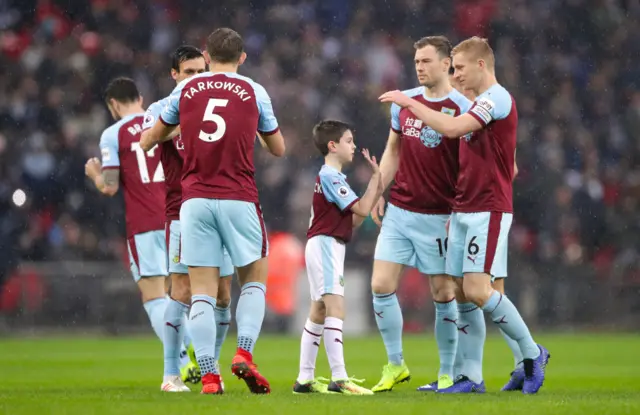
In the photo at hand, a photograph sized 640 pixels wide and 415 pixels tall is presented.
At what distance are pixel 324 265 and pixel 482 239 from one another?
112 centimetres

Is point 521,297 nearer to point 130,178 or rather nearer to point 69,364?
point 69,364

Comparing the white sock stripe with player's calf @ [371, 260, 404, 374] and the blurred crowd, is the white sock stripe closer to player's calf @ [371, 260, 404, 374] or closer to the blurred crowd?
player's calf @ [371, 260, 404, 374]

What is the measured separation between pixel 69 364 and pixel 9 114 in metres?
8.55

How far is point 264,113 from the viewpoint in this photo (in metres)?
7.15

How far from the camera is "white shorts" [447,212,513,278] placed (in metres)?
7.43

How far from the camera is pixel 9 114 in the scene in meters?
19.3

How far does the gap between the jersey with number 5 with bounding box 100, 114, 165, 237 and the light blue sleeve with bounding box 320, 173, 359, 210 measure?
1.90 meters

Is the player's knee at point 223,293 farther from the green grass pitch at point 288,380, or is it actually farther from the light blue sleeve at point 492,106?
the light blue sleeve at point 492,106

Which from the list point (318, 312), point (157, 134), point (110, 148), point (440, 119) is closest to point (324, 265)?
point (318, 312)

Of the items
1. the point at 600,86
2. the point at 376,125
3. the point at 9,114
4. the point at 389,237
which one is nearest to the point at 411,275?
the point at 376,125

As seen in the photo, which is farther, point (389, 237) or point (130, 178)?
point (130, 178)

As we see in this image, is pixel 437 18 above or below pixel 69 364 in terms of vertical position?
above

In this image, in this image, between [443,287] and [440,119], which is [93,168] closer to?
[443,287]

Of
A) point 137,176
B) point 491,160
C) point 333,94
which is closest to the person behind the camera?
point 491,160
